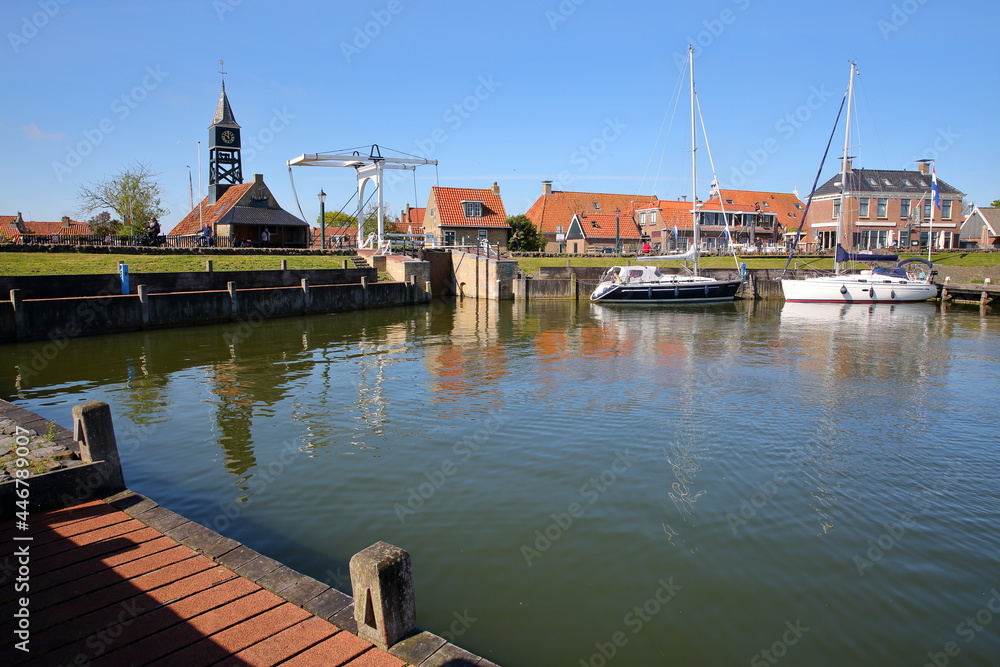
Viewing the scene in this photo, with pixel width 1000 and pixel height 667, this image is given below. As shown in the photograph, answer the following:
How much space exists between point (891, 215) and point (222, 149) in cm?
5807

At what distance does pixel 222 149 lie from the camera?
48.1 m

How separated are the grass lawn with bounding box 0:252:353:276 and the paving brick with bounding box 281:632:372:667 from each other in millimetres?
25342

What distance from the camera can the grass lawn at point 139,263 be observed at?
23625mm

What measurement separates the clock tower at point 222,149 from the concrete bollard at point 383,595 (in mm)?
49103

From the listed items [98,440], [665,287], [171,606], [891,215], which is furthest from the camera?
[891,215]

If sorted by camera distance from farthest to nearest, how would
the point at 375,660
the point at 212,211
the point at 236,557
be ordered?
the point at 212,211 → the point at 236,557 → the point at 375,660

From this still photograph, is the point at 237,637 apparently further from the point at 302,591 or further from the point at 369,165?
the point at 369,165

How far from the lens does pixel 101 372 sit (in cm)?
1473

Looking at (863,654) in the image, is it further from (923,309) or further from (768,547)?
(923,309)

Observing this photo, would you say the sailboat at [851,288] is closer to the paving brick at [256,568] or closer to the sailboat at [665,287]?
the sailboat at [665,287]

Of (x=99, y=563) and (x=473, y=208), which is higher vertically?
(x=473, y=208)

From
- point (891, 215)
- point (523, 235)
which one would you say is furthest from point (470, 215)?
point (891, 215)

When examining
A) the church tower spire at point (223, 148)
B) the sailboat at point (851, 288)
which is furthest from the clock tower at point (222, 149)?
the sailboat at point (851, 288)

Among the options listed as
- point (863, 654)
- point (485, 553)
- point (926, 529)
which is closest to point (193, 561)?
point (485, 553)
